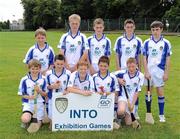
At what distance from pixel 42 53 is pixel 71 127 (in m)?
1.62

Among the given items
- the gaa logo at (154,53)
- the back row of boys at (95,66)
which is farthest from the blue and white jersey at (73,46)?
the gaa logo at (154,53)

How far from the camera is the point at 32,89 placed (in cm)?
781

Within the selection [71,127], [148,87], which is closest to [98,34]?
[148,87]

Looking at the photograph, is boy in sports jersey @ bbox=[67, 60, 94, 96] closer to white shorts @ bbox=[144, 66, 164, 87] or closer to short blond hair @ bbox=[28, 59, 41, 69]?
short blond hair @ bbox=[28, 59, 41, 69]

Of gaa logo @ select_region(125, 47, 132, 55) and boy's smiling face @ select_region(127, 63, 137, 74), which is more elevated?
gaa logo @ select_region(125, 47, 132, 55)

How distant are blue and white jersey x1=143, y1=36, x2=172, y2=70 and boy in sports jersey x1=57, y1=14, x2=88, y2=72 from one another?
48.5 inches

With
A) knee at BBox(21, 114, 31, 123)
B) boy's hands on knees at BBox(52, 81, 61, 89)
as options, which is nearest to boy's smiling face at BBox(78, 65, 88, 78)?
boy's hands on knees at BBox(52, 81, 61, 89)

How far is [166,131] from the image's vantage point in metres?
7.60

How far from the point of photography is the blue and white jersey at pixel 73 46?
8.52 meters

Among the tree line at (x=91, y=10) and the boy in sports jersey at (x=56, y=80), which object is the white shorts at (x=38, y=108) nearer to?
the boy in sports jersey at (x=56, y=80)

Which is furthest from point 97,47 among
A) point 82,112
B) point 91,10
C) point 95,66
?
point 91,10

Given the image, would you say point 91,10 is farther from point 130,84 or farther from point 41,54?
point 130,84

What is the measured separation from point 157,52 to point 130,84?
88 centimetres

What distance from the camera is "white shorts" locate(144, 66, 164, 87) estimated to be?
331 inches
